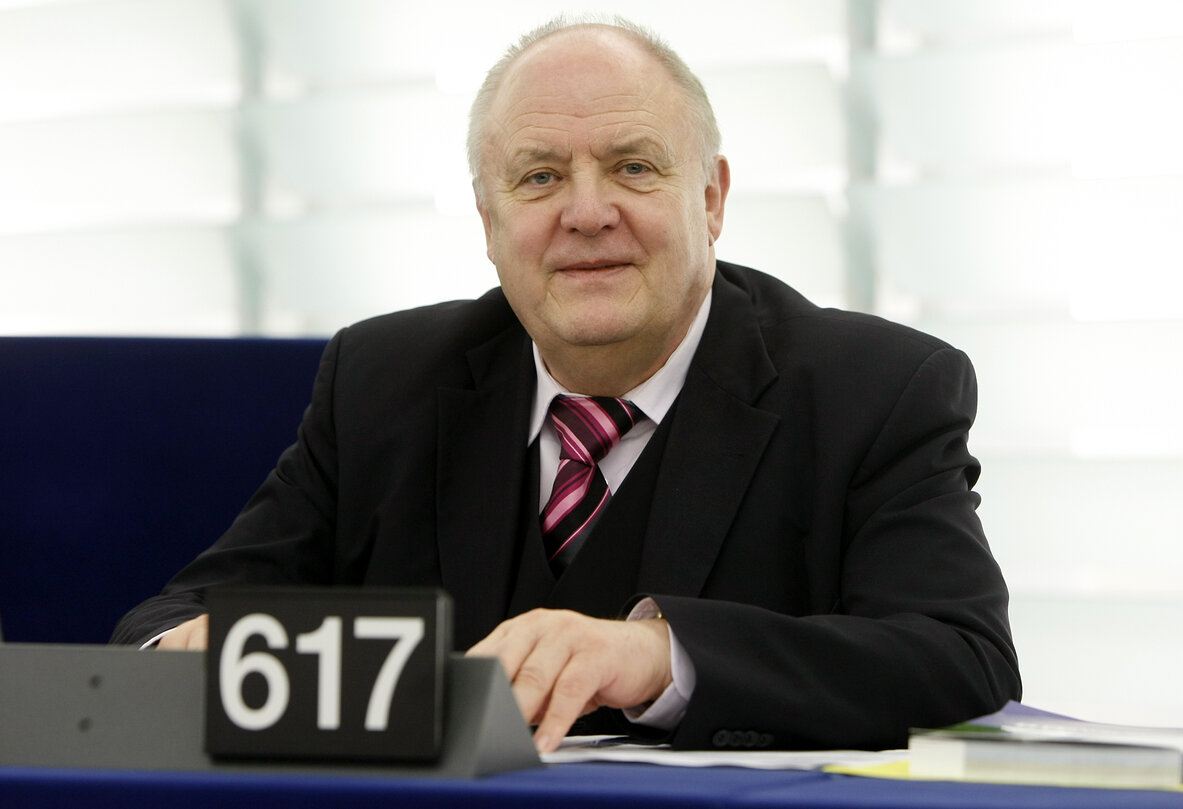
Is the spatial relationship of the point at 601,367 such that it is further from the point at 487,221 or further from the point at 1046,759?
the point at 1046,759

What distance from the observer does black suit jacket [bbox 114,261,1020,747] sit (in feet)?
4.78

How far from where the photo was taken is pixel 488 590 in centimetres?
194

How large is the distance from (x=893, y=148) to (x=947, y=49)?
21 cm

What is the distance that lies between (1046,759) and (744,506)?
3.17 feet

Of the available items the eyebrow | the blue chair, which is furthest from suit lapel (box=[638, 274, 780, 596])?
the blue chair

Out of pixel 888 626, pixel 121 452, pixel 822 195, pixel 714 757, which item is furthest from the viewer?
pixel 822 195

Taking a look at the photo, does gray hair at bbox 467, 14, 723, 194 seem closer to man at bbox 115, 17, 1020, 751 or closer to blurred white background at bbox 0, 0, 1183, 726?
man at bbox 115, 17, 1020, 751

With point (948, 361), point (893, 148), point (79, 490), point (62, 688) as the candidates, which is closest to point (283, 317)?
point (79, 490)

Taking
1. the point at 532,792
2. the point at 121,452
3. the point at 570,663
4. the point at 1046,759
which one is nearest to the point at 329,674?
the point at 532,792

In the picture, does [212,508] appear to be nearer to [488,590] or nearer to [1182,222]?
[488,590]

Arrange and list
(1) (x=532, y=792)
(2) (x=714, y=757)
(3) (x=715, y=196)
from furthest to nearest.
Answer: (3) (x=715, y=196), (2) (x=714, y=757), (1) (x=532, y=792)

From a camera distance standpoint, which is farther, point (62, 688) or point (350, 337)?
point (350, 337)

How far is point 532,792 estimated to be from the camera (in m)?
0.84

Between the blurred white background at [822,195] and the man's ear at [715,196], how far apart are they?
28.5 inches
